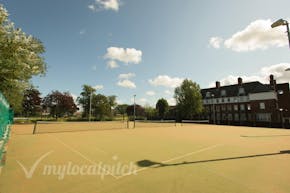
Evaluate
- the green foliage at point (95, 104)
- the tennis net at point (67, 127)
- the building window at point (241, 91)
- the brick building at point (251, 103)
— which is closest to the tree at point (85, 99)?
the green foliage at point (95, 104)

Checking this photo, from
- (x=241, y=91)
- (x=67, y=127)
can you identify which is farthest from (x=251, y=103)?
(x=67, y=127)

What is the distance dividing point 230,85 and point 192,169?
65.4m

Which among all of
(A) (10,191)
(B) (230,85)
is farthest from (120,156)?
(B) (230,85)

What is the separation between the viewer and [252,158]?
787cm

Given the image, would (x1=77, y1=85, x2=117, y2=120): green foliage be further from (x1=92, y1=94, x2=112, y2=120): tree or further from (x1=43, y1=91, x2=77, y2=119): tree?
(x1=43, y1=91, x2=77, y2=119): tree

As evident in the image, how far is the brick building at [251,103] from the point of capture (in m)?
43.0

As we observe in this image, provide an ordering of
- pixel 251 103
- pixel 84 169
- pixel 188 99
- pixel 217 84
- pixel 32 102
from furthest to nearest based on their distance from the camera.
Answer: pixel 217 84 → pixel 188 99 → pixel 251 103 → pixel 32 102 → pixel 84 169

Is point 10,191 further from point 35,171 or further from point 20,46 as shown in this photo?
point 20,46

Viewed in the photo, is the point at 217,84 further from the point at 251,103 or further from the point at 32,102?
the point at 32,102

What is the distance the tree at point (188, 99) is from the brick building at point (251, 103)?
7405 mm

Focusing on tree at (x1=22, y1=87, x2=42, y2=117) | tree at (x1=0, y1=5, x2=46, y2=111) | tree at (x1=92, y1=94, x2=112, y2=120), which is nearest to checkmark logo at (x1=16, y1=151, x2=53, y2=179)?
tree at (x1=0, y1=5, x2=46, y2=111)

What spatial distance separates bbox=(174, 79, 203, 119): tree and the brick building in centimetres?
740

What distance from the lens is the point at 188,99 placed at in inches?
2420

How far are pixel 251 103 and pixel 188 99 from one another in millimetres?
21419
